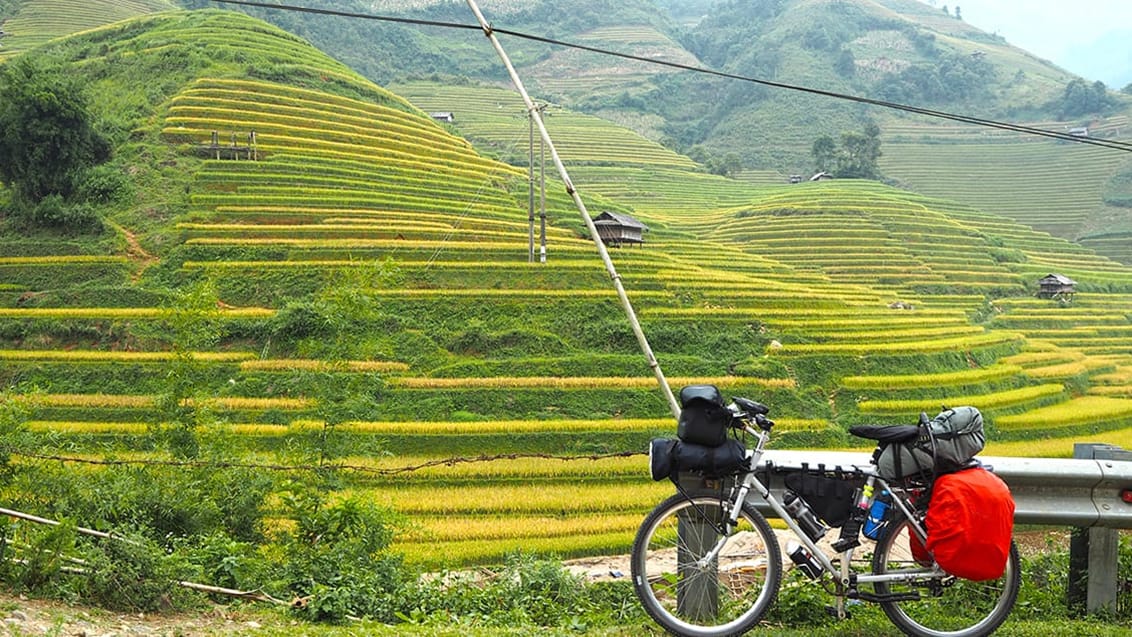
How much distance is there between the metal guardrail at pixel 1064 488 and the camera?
4492 millimetres

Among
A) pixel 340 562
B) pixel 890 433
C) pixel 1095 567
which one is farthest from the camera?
pixel 340 562

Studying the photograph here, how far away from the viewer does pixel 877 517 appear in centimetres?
417

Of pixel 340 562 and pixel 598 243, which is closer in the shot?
pixel 340 562

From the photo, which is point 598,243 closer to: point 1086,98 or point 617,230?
point 617,230

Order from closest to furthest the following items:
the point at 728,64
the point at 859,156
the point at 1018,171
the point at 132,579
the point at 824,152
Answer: the point at 132,579
the point at 859,156
the point at 824,152
the point at 1018,171
the point at 728,64

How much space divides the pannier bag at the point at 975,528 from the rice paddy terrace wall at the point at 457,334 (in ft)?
23.7

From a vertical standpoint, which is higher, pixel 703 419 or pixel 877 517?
pixel 703 419

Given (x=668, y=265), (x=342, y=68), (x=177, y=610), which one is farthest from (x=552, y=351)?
(x=342, y=68)

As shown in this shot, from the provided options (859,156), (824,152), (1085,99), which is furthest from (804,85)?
(859,156)

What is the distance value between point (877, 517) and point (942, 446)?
500 millimetres

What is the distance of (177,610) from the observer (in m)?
4.50

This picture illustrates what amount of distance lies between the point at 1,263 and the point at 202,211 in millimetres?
5508

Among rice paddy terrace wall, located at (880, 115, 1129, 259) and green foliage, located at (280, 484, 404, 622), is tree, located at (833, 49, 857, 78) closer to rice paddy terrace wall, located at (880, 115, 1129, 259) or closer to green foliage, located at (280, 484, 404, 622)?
rice paddy terrace wall, located at (880, 115, 1129, 259)

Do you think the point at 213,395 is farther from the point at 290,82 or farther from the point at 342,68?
the point at 342,68
